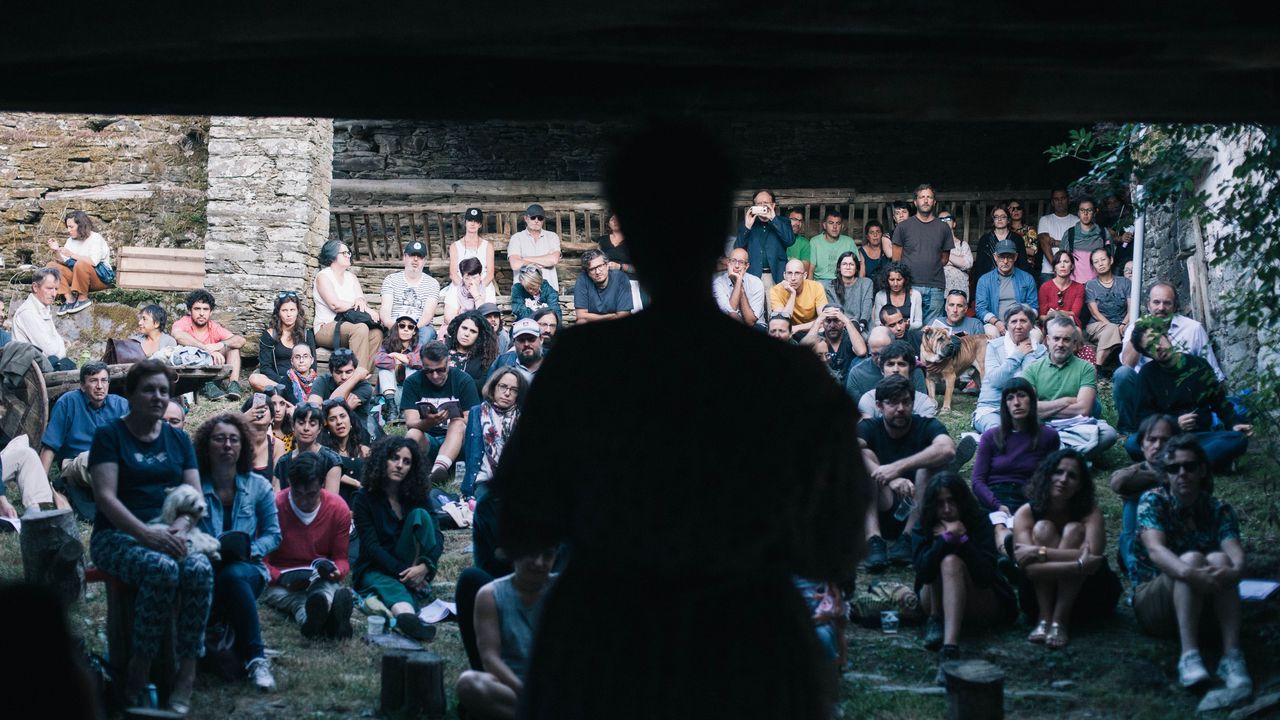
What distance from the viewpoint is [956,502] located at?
6320mm

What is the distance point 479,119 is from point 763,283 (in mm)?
8676

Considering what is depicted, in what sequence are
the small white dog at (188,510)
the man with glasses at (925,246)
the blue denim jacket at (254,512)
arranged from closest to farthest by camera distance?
the small white dog at (188,510), the blue denim jacket at (254,512), the man with glasses at (925,246)

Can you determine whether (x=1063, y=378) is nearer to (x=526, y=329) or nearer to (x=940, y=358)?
(x=940, y=358)

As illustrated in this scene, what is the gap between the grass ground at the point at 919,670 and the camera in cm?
552

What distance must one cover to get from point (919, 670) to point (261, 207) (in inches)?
363

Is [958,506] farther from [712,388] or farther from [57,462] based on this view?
[57,462]

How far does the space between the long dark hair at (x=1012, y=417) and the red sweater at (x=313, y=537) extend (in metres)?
3.79

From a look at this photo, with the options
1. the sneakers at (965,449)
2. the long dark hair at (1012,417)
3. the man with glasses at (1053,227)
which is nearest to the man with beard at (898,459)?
the long dark hair at (1012,417)

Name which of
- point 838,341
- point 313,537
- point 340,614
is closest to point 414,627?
point 340,614

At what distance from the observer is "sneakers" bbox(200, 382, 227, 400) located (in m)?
11.0

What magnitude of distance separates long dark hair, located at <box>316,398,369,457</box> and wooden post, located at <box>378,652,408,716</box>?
3.06 meters

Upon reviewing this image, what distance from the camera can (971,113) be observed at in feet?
10.1

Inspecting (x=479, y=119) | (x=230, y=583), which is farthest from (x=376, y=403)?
(x=479, y=119)

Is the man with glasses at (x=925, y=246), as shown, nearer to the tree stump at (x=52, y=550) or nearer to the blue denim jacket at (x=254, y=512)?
the blue denim jacket at (x=254, y=512)
